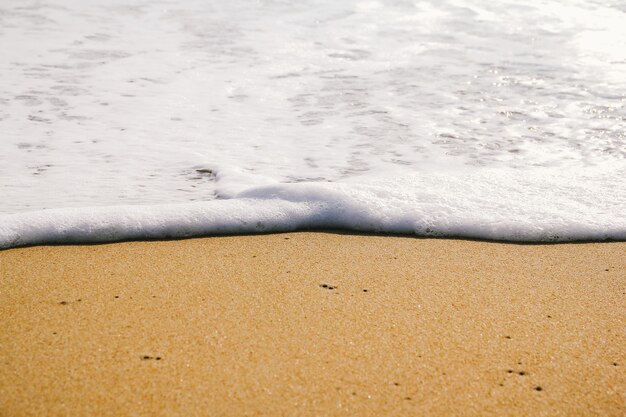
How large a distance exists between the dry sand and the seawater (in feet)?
0.68

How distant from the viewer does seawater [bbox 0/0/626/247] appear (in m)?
2.65

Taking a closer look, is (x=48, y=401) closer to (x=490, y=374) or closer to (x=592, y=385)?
(x=490, y=374)

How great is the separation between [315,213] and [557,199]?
1079 mm

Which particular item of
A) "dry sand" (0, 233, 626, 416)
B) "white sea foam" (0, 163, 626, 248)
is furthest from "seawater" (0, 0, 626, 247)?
"dry sand" (0, 233, 626, 416)

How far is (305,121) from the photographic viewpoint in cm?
405

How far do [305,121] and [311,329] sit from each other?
7.79 ft

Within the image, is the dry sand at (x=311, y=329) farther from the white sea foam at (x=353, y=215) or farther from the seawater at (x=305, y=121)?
the seawater at (x=305, y=121)

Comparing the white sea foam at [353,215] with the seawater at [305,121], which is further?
the seawater at [305,121]

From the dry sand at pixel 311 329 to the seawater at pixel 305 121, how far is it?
208 millimetres

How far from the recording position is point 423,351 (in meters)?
1.75

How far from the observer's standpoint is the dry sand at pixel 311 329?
1.54m

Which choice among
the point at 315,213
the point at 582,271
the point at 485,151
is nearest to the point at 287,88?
the point at 485,151

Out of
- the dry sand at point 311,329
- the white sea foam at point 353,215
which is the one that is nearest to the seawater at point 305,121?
the white sea foam at point 353,215

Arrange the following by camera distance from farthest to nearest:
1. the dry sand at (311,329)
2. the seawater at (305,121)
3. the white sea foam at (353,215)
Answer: the seawater at (305,121), the white sea foam at (353,215), the dry sand at (311,329)
